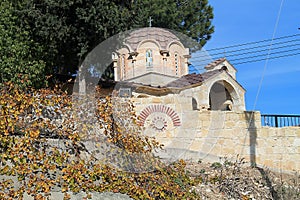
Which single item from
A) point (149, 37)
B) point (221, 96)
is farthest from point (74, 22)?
point (221, 96)

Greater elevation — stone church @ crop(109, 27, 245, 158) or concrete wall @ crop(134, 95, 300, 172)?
stone church @ crop(109, 27, 245, 158)

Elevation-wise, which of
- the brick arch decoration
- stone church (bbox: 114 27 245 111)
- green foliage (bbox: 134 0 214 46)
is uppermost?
green foliage (bbox: 134 0 214 46)

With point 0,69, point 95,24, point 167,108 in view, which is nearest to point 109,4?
point 95,24

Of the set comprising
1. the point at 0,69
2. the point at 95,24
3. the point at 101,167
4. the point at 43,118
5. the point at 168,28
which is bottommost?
the point at 101,167

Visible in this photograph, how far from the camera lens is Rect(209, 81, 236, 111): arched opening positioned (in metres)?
25.7

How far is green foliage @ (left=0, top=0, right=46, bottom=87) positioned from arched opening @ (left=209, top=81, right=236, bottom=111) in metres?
11.9

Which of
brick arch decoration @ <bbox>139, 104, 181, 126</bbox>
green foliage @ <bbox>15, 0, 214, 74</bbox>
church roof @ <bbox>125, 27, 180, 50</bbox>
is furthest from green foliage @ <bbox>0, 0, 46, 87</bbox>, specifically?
church roof @ <bbox>125, 27, 180, 50</bbox>

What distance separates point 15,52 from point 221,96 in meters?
14.5

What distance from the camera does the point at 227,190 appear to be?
9.66 metres

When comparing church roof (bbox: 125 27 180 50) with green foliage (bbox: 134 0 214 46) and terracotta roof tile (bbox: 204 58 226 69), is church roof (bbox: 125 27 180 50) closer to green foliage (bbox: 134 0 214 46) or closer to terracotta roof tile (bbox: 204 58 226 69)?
green foliage (bbox: 134 0 214 46)

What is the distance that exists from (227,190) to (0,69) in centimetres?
799

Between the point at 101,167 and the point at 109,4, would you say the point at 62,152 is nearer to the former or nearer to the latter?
the point at 101,167

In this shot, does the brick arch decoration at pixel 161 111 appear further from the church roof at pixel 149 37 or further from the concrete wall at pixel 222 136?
the church roof at pixel 149 37

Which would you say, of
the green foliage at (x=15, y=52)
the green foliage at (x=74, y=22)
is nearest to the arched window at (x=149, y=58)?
the green foliage at (x=74, y=22)
